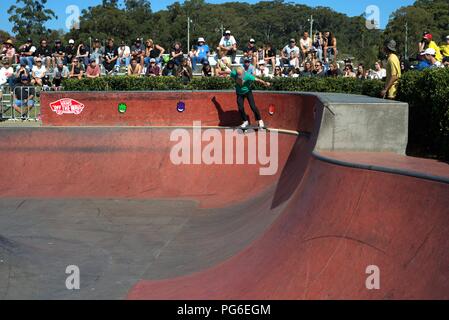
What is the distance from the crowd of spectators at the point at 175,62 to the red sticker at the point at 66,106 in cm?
262

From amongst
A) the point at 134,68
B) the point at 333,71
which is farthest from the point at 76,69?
the point at 333,71

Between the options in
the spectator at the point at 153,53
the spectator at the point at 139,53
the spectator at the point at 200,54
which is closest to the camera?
the spectator at the point at 139,53

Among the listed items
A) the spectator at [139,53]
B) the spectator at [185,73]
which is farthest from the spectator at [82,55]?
the spectator at [185,73]

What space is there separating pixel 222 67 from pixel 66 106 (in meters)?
6.21

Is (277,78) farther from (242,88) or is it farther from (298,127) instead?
(298,127)

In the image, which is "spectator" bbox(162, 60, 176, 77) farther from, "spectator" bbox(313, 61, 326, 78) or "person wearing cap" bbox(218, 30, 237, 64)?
"spectator" bbox(313, 61, 326, 78)

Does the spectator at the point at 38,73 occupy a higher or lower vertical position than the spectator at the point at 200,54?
lower

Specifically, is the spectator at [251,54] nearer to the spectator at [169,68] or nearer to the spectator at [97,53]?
the spectator at [169,68]

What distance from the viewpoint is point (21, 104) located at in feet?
61.6

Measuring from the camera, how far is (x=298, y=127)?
44.4ft

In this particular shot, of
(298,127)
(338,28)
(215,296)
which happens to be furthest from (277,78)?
(338,28)

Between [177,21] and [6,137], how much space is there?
72592 millimetres

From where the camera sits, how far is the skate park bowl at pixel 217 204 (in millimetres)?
5566

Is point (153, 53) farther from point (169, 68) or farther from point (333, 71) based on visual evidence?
point (333, 71)
